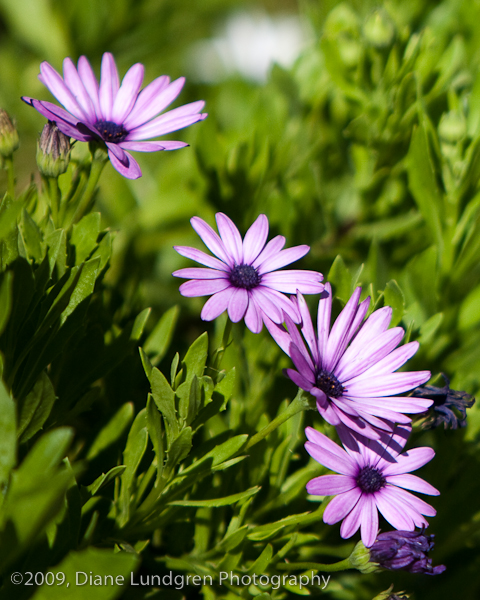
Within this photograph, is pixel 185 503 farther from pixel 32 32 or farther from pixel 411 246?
pixel 32 32

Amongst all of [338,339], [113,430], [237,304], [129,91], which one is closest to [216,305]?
[237,304]

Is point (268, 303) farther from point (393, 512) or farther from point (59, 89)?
point (59, 89)

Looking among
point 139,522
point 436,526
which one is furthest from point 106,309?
point 436,526

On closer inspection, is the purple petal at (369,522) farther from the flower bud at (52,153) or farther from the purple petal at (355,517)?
the flower bud at (52,153)

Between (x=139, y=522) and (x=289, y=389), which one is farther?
(x=289, y=389)

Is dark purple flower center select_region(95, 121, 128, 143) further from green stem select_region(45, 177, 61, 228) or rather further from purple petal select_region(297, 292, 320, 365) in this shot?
purple petal select_region(297, 292, 320, 365)

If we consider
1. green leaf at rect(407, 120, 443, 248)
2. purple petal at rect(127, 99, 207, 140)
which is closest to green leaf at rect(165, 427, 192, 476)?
purple petal at rect(127, 99, 207, 140)

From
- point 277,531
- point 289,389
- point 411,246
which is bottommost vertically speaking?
point 277,531

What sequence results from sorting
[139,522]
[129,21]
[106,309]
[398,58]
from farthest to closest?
[129,21] → [398,58] → [106,309] → [139,522]
